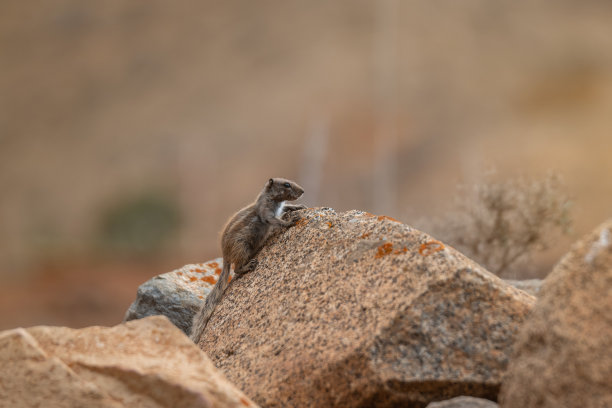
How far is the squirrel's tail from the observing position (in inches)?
171

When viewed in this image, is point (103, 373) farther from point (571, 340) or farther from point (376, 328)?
point (571, 340)

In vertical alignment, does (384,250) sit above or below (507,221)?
below

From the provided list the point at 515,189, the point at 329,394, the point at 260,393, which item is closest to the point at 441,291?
the point at 329,394

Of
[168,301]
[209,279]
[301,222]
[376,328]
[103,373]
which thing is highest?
[301,222]

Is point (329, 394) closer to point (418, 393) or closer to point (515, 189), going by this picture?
point (418, 393)

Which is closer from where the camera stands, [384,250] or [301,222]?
[384,250]

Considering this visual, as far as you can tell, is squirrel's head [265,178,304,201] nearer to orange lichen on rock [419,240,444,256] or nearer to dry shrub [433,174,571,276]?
orange lichen on rock [419,240,444,256]

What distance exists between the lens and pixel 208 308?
14.6ft

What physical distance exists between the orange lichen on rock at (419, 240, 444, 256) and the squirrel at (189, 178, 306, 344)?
1.28 meters

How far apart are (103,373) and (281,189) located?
242 centimetres

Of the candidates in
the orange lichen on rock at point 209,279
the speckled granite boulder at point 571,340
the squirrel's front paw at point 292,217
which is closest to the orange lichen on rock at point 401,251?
the speckled granite boulder at point 571,340

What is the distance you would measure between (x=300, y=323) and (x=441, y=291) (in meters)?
0.82

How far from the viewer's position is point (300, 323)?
133 inches

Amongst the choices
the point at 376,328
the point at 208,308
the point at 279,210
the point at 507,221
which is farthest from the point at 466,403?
the point at 507,221
